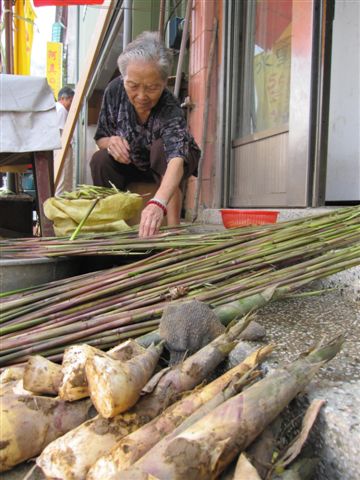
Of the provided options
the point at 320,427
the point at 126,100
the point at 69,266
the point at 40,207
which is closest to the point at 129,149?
the point at 126,100

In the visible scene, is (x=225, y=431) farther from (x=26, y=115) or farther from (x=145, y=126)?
(x=145, y=126)

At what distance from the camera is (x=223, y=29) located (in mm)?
4301

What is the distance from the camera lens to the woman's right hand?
2828 mm

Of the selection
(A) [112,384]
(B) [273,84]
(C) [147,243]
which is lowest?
(A) [112,384]

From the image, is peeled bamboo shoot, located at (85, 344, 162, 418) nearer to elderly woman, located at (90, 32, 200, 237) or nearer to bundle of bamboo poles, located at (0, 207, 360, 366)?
bundle of bamboo poles, located at (0, 207, 360, 366)

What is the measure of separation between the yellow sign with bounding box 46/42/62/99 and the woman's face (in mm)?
11458

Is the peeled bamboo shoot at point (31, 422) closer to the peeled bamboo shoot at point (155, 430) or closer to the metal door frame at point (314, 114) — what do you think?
the peeled bamboo shoot at point (155, 430)

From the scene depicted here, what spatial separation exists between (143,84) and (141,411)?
2.13 metres

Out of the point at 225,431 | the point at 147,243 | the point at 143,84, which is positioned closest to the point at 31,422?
the point at 225,431

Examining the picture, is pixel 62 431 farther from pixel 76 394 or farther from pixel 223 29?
pixel 223 29

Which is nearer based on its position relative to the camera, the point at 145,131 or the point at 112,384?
the point at 112,384

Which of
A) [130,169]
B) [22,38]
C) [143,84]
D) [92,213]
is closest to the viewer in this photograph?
[92,213]

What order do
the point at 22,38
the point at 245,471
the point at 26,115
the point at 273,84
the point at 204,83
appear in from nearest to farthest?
the point at 245,471
the point at 26,115
the point at 273,84
the point at 204,83
the point at 22,38

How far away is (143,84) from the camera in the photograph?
254cm
